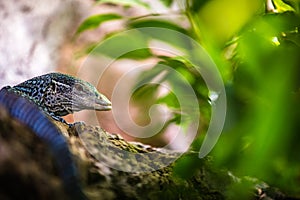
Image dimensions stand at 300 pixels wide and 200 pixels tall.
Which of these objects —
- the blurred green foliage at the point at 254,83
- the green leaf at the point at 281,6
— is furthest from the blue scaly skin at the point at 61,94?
the green leaf at the point at 281,6

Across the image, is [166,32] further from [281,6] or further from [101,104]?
[101,104]

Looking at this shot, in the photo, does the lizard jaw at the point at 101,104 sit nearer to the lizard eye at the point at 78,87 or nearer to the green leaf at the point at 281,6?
the lizard eye at the point at 78,87

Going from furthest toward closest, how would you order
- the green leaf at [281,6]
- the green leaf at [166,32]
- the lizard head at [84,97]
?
the lizard head at [84,97]
the green leaf at [281,6]
the green leaf at [166,32]

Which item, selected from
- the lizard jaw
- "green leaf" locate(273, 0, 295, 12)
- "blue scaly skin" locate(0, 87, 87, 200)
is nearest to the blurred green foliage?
"green leaf" locate(273, 0, 295, 12)

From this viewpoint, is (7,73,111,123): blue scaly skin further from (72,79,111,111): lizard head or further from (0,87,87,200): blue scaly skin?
(0,87,87,200): blue scaly skin

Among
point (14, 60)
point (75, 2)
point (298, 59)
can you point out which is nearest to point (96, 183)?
point (298, 59)

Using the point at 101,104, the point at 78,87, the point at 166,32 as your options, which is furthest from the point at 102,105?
the point at 166,32
